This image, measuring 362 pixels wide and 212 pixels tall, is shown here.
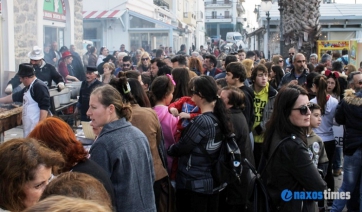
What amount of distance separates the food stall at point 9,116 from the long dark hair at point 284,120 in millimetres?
4001

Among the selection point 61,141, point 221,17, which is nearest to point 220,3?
point 221,17

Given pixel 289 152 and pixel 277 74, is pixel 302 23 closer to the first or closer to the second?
pixel 277 74

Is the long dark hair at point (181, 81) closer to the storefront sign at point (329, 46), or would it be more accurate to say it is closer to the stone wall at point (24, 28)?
the stone wall at point (24, 28)

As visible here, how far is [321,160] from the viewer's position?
13.9 feet

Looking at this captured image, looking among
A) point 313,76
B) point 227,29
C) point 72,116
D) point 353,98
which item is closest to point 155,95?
point 353,98

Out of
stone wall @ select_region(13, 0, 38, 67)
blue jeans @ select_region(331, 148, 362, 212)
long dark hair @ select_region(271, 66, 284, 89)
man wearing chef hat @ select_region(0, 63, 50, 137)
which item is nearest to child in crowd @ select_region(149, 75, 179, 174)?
man wearing chef hat @ select_region(0, 63, 50, 137)

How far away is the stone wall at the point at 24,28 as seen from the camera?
1127 cm

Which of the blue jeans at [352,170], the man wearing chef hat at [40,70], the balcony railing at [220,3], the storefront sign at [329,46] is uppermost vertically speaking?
the balcony railing at [220,3]

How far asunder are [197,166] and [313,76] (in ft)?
10.8

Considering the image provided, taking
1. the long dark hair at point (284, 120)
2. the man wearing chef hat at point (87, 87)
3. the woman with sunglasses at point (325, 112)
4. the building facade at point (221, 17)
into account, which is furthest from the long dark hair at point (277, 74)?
the building facade at point (221, 17)

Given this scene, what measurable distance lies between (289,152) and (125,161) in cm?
128

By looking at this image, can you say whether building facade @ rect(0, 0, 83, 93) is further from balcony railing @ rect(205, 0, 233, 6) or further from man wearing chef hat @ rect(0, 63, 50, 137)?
balcony railing @ rect(205, 0, 233, 6)

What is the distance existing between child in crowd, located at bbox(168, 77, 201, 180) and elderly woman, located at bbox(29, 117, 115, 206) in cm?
184

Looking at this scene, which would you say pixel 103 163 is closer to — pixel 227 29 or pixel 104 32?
pixel 104 32
